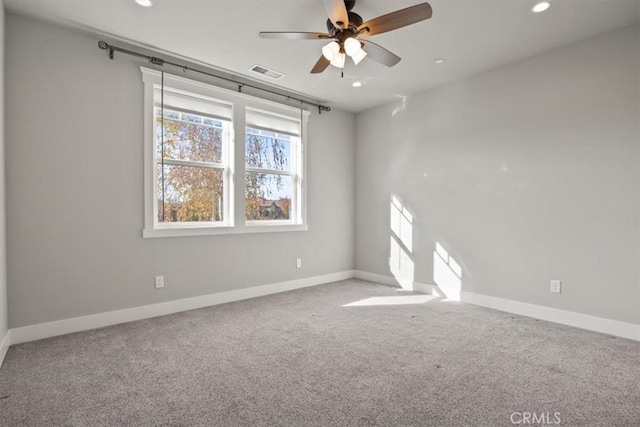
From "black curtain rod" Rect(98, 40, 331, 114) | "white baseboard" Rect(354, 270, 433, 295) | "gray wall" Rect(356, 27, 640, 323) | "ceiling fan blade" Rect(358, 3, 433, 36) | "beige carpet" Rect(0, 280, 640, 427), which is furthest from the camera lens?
"white baseboard" Rect(354, 270, 433, 295)

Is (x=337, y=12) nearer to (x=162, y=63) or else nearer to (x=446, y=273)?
(x=162, y=63)

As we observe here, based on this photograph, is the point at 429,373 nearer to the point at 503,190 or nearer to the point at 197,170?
the point at 503,190

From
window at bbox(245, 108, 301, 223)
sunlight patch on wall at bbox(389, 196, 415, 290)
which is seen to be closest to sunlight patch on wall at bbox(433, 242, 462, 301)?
sunlight patch on wall at bbox(389, 196, 415, 290)

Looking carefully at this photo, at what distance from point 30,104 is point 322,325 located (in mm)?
3210

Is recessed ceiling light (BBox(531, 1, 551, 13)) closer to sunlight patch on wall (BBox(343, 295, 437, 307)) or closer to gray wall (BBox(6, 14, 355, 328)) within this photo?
sunlight patch on wall (BBox(343, 295, 437, 307))

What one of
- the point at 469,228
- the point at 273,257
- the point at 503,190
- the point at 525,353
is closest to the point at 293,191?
the point at 273,257

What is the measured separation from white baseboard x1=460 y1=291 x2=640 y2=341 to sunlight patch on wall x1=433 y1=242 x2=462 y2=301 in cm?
12

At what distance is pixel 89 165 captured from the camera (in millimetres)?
3033

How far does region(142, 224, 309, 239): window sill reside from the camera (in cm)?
338

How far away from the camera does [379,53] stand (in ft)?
8.86

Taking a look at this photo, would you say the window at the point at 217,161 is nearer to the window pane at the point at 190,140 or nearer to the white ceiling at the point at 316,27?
the window pane at the point at 190,140

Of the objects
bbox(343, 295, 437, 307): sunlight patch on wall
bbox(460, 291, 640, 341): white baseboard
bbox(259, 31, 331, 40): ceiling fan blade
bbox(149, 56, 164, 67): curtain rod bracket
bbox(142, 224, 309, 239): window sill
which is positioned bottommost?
bbox(343, 295, 437, 307): sunlight patch on wall

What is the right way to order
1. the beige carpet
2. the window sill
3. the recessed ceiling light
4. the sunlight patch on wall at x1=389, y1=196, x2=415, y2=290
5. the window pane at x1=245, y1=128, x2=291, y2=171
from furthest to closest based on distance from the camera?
the sunlight patch on wall at x1=389, y1=196, x2=415, y2=290, the window pane at x1=245, y1=128, x2=291, y2=171, the window sill, the recessed ceiling light, the beige carpet

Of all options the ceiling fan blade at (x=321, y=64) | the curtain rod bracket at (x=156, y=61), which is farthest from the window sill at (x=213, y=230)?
the ceiling fan blade at (x=321, y=64)
